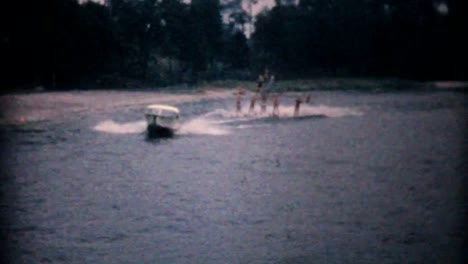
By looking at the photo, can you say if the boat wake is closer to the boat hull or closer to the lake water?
the lake water

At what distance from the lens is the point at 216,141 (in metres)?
35.8

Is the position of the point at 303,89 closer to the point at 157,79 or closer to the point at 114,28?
the point at 157,79

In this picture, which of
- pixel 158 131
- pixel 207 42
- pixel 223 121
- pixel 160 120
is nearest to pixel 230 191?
pixel 160 120

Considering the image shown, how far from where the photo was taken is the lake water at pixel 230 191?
1512cm

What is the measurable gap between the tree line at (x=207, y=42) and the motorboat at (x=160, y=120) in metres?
21.5

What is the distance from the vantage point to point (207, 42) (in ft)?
277

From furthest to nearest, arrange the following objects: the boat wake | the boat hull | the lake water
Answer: the boat wake < the boat hull < the lake water

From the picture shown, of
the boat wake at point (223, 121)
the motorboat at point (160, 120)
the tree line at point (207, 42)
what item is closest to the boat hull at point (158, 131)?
the motorboat at point (160, 120)

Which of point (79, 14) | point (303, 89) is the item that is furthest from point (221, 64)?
point (79, 14)

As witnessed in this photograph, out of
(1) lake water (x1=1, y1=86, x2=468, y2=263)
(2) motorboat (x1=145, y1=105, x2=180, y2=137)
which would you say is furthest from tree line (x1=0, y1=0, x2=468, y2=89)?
(2) motorboat (x1=145, y1=105, x2=180, y2=137)

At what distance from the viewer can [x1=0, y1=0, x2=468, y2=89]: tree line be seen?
5728 centimetres

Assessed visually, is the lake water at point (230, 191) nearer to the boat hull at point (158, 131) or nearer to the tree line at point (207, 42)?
the boat hull at point (158, 131)

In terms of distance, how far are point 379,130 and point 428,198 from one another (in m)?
21.7

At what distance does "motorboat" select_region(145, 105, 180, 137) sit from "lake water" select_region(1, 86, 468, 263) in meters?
1.05
